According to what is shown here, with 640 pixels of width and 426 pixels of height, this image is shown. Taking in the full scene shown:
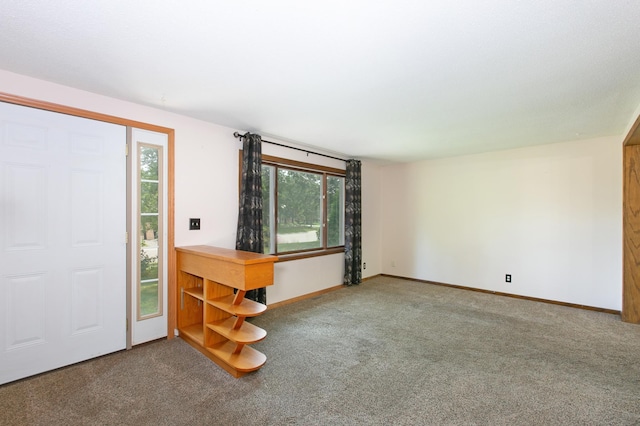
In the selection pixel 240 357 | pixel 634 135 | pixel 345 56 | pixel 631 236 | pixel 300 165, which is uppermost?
pixel 345 56

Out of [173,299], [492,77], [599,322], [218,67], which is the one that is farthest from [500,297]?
[218,67]

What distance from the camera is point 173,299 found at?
10.1 ft

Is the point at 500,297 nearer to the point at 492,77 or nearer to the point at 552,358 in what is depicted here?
the point at 552,358

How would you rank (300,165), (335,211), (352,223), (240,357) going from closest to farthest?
(240,357)
(300,165)
(352,223)
(335,211)

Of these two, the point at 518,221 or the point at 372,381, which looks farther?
the point at 518,221

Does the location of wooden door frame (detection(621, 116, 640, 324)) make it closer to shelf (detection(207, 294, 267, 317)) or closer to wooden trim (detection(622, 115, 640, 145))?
wooden trim (detection(622, 115, 640, 145))

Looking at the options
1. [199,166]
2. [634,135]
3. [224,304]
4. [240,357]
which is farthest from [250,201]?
[634,135]

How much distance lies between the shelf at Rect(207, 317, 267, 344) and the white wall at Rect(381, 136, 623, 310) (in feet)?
13.1

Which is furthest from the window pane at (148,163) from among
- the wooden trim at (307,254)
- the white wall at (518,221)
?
the white wall at (518,221)

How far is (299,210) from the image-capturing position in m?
4.62

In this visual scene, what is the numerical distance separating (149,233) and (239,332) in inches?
54.4

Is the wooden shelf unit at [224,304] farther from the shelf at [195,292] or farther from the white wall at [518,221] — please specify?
the white wall at [518,221]

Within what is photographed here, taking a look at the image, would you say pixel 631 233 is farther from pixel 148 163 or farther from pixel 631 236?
pixel 148 163

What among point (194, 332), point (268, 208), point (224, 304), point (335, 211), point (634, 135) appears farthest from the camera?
point (335, 211)
